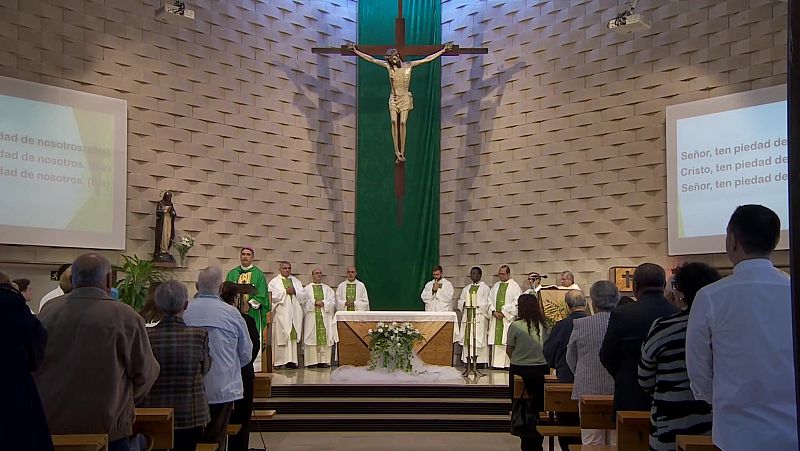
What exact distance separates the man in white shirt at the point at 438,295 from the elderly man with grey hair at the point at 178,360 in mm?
7586

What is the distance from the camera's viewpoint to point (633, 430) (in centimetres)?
370

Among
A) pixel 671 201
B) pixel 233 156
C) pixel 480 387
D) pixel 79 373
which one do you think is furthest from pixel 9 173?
pixel 671 201

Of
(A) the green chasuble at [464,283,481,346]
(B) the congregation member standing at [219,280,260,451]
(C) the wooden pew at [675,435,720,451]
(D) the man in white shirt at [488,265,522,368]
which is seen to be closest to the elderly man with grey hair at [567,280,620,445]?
(C) the wooden pew at [675,435,720,451]

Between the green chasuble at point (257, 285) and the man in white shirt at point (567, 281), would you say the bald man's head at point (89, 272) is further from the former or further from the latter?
the man in white shirt at point (567, 281)

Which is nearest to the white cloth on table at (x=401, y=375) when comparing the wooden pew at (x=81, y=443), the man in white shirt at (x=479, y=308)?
the man in white shirt at (x=479, y=308)

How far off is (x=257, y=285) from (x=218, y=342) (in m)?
5.56

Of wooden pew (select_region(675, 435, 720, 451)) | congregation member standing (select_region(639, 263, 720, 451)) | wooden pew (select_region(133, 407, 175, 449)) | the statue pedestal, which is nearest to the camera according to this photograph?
wooden pew (select_region(675, 435, 720, 451))

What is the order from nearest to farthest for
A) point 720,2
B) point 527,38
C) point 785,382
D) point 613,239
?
point 785,382
point 720,2
point 613,239
point 527,38

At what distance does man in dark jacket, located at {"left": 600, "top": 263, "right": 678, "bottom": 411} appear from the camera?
374 cm

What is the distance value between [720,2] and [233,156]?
20.5 ft

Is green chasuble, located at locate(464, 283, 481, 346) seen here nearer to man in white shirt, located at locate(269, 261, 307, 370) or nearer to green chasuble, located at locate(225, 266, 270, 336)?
man in white shirt, located at locate(269, 261, 307, 370)

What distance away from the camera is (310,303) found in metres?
11.5

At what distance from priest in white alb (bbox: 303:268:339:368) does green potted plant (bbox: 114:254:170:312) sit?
2552 millimetres

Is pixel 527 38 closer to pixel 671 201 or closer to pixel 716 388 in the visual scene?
pixel 671 201
